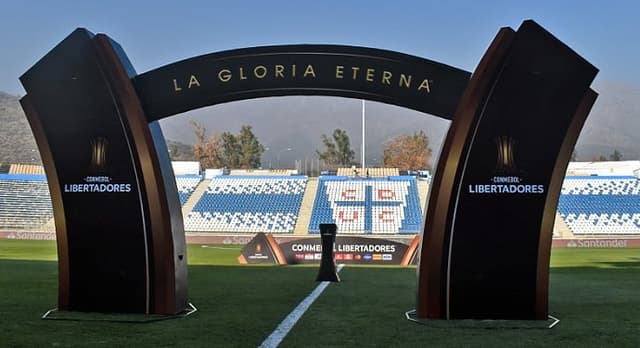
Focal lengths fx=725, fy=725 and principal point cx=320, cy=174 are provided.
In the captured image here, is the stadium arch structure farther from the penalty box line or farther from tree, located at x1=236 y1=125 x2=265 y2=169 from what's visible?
tree, located at x1=236 y1=125 x2=265 y2=169

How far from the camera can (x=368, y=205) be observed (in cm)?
5216

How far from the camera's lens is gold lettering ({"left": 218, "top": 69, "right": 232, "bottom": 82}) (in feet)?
31.4

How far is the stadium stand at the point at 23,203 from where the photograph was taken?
167 feet

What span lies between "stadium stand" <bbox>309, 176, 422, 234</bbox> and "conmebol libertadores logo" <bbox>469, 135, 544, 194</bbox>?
39.3m

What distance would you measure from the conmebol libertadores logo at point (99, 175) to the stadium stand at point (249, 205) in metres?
39.6

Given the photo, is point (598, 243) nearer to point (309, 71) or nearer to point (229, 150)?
point (309, 71)

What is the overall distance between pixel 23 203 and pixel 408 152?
71.1 meters

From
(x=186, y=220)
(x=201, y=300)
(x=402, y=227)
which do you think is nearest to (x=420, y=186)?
(x=402, y=227)

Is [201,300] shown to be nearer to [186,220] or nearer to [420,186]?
[186,220]

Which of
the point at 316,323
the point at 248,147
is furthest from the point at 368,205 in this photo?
the point at 248,147

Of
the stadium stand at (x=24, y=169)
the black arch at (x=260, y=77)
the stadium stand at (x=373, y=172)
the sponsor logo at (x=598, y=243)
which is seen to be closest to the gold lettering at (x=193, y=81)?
the black arch at (x=260, y=77)

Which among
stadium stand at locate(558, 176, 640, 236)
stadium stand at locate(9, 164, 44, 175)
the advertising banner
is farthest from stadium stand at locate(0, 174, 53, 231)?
stadium stand at locate(558, 176, 640, 236)

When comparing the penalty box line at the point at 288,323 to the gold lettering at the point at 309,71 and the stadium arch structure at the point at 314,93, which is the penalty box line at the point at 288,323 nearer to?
the stadium arch structure at the point at 314,93

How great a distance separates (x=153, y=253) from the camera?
9.40 metres
